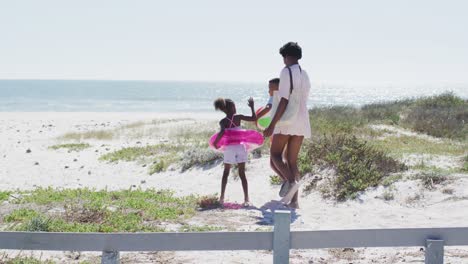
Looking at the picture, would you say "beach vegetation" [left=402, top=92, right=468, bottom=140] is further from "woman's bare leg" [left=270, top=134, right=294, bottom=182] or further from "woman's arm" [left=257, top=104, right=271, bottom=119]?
"woman's bare leg" [left=270, top=134, right=294, bottom=182]

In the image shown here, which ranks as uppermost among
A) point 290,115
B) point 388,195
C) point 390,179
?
point 290,115

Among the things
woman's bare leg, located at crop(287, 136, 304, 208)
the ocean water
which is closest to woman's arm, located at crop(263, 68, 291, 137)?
woman's bare leg, located at crop(287, 136, 304, 208)

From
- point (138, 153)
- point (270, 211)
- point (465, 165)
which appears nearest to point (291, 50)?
point (270, 211)

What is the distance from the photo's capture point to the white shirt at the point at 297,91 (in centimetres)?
717

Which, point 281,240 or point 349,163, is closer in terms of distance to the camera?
point 281,240

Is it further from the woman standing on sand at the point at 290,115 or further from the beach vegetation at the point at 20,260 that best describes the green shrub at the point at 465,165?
the beach vegetation at the point at 20,260

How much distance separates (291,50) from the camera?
716 cm

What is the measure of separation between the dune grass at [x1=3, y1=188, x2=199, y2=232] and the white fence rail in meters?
2.57

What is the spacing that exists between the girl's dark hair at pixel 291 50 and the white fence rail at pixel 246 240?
3.66 m

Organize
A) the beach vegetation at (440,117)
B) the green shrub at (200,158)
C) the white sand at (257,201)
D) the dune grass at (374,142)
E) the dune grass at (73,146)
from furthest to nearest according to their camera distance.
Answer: the dune grass at (73,146)
the beach vegetation at (440,117)
the green shrub at (200,158)
the dune grass at (374,142)
the white sand at (257,201)

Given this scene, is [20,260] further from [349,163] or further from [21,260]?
[349,163]

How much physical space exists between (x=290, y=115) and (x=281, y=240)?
11.5 feet

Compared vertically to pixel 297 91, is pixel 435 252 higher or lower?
lower

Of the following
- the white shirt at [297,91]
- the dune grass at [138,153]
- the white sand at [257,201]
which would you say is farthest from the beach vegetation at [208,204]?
the dune grass at [138,153]
